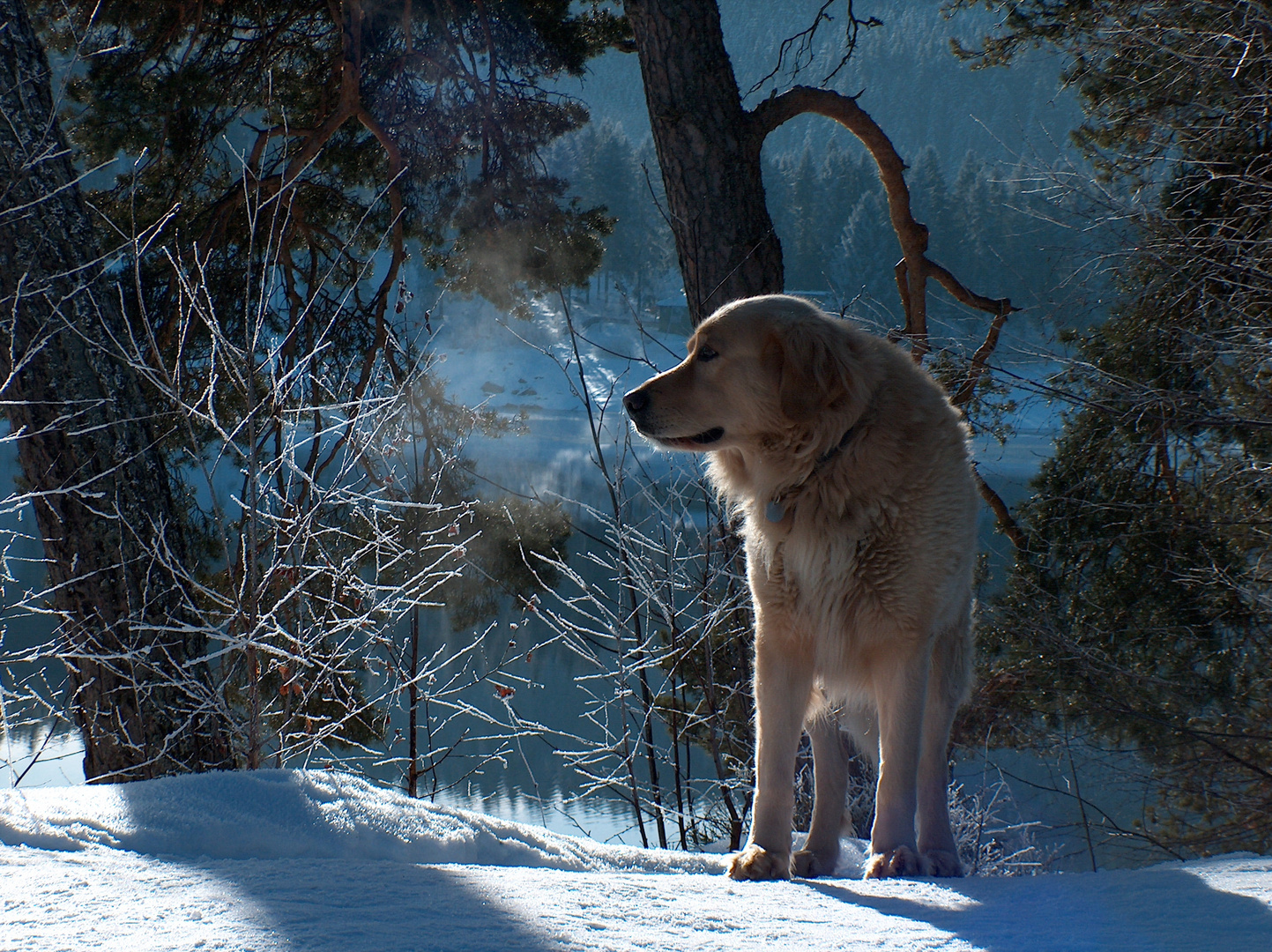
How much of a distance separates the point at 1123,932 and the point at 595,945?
86 centimetres

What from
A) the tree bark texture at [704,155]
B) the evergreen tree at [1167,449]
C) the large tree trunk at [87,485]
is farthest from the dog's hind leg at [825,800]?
the tree bark texture at [704,155]

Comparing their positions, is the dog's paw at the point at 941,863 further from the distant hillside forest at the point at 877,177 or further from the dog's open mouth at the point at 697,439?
the distant hillside forest at the point at 877,177

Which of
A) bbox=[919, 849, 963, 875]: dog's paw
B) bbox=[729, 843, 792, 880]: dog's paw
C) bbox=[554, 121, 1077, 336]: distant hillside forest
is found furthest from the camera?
bbox=[554, 121, 1077, 336]: distant hillside forest

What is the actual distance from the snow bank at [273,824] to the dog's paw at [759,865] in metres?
0.36

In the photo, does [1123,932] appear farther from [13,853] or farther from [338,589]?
[338,589]

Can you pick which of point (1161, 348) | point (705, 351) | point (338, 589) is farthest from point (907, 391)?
point (1161, 348)

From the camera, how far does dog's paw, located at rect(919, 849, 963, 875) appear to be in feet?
8.30

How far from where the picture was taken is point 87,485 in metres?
3.75

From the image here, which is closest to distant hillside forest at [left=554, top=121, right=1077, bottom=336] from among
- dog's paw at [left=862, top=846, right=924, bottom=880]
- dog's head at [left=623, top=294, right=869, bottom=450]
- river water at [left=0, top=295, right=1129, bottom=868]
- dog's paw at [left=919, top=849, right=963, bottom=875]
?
river water at [left=0, top=295, right=1129, bottom=868]

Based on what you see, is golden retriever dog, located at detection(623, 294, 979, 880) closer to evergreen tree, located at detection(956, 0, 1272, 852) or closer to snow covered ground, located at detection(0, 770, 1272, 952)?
snow covered ground, located at detection(0, 770, 1272, 952)

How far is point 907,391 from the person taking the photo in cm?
290

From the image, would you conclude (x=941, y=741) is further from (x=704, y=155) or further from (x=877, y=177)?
(x=877, y=177)

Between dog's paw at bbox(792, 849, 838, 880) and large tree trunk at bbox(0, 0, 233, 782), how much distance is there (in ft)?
7.78

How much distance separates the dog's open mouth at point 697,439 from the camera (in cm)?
304
